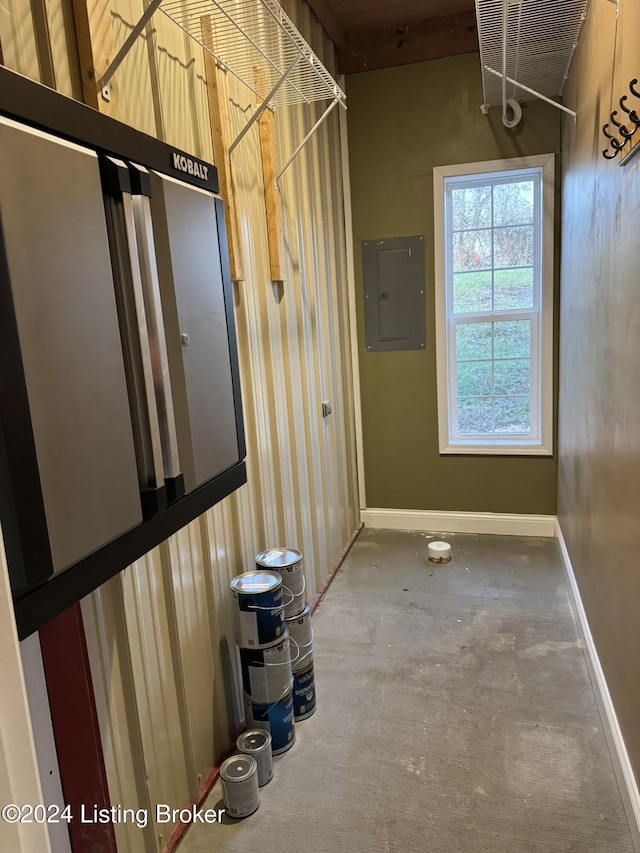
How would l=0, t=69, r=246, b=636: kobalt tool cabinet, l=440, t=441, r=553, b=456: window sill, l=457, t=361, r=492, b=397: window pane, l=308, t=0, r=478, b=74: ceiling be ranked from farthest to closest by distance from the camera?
l=457, t=361, r=492, b=397: window pane → l=440, t=441, r=553, b=456: window sill → l=308, t=0, r=478, b=74: ceiling → l=0, t=69, r=246, b=636: kobalt tool cabinet

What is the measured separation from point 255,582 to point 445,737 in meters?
0.86

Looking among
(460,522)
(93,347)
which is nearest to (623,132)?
(93,347)

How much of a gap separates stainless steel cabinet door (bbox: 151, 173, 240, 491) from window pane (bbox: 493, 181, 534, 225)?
Answer: 8.72 ft

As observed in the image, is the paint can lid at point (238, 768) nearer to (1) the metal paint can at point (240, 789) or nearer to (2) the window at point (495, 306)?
(1) the metal paint can at point (240, 789)

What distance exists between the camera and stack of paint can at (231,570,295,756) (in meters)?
1.89

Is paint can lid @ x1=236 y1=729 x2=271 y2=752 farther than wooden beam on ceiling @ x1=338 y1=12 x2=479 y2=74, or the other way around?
wooden beam on ceiling @ x1=338 y1=12 x2=479 y2=74

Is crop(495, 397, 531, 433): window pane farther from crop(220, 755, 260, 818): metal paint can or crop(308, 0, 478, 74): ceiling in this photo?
crop(220, 755, 260, 818): metal paint can

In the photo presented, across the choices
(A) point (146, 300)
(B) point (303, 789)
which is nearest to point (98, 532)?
(A) point (146, 300)

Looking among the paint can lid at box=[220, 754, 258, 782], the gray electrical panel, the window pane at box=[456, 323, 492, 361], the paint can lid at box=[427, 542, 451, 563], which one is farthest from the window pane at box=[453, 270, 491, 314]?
the paint can lid at box=[220, 754, 258, 782]

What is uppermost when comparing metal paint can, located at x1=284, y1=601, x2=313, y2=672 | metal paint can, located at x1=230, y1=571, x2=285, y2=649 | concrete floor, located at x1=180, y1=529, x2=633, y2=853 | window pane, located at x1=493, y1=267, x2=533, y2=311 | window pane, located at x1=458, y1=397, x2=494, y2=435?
window pane, located at x1=493, y1=267, x2=533, y2=311

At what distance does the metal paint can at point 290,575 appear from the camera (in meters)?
2.14

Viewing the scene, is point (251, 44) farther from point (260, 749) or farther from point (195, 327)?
point (260, 749)

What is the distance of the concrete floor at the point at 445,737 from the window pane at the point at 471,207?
214 centimetres

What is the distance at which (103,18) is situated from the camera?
138 cm
